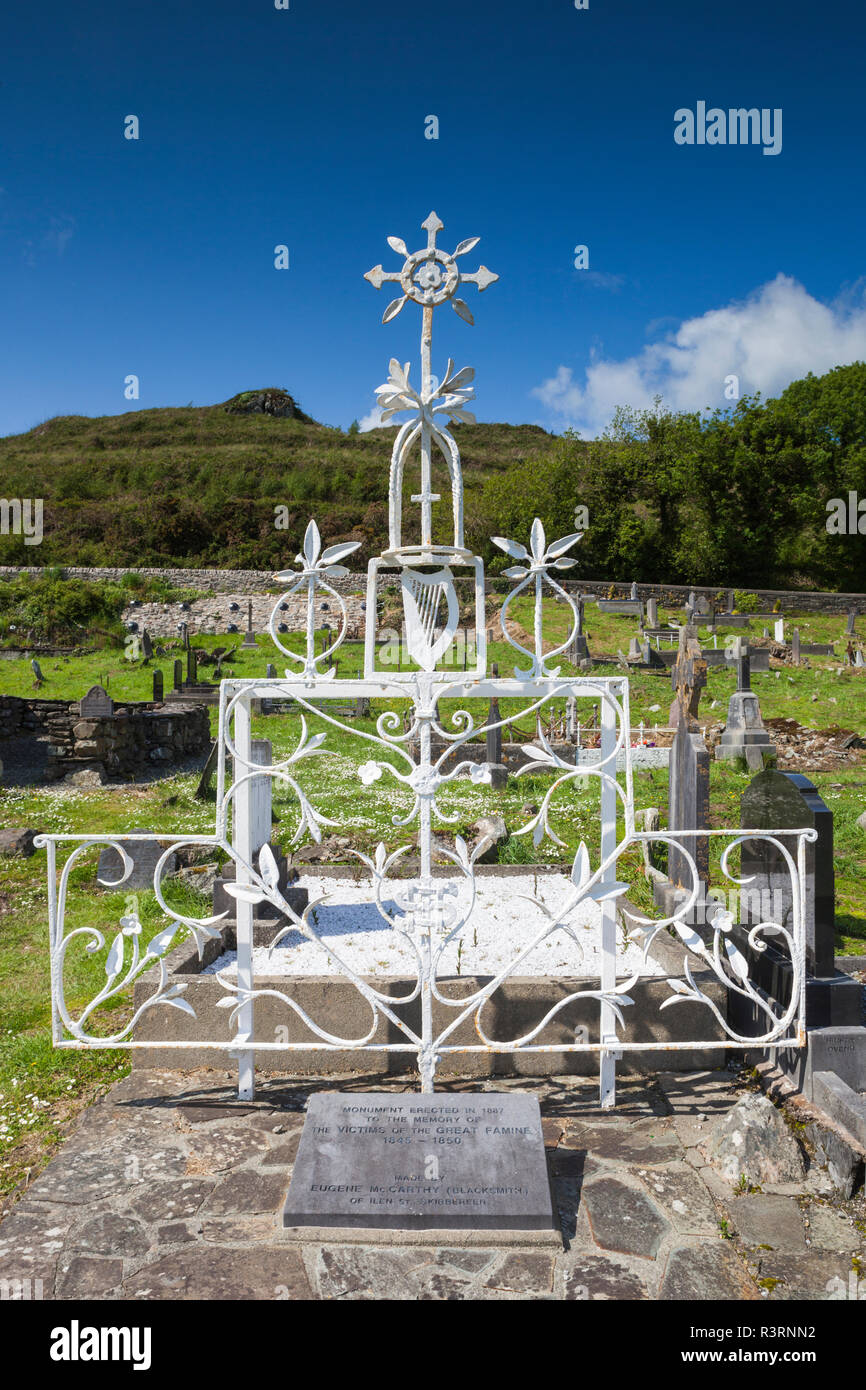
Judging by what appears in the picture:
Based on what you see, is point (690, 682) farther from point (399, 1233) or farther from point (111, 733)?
point (111, 733)

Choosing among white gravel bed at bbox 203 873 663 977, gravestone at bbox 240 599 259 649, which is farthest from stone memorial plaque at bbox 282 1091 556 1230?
gravestone at bbox 240 599 259 649

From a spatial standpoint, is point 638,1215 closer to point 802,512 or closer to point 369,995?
point 369,995

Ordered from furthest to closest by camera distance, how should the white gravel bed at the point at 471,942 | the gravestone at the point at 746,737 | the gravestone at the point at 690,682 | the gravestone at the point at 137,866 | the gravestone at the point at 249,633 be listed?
the gravestone at the point at 249,633, the gravestone at the point at 746,737, the gravestone at the point at 690,682, the gravestone at the point at 137,866, the white gravel bed at the point at 471,942

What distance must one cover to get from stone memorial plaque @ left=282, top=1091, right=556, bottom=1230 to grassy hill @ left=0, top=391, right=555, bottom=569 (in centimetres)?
2284

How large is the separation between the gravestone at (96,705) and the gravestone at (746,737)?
951cm

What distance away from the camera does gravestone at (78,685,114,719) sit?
12.9 meters

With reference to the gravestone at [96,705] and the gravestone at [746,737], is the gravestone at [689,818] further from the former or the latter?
the gravestone at [96,705]

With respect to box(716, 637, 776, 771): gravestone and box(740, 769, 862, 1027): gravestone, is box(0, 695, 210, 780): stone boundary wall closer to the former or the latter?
box(716, 637, 776, 771): gravestone

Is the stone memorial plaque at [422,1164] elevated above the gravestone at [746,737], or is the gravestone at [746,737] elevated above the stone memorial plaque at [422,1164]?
the gravestone at [746,737]

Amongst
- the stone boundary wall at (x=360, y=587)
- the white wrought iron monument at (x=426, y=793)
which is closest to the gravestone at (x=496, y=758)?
the white wrought iron monument at (x=426, y=793)

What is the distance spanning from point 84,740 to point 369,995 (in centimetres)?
1030

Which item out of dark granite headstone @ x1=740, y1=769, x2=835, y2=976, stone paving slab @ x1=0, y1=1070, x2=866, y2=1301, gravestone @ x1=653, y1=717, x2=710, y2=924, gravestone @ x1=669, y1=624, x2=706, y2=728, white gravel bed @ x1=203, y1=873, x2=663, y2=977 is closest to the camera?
stone paving slab @ x1=0, y1=1070, x2=866, y2=1301

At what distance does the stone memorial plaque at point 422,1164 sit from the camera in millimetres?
2982
